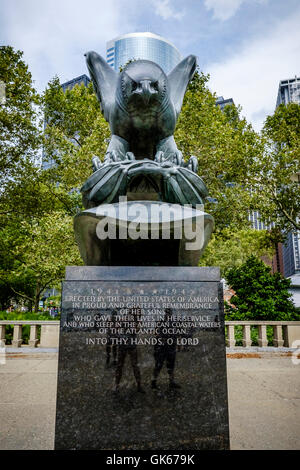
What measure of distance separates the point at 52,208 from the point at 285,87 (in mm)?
36056

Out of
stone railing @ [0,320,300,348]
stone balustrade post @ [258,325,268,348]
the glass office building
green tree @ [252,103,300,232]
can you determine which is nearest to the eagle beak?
stone railing @ [0,320,300,348]

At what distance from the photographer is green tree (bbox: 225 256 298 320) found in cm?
959

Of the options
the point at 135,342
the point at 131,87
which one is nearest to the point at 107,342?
the point at 135,342

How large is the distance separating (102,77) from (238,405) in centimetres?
458

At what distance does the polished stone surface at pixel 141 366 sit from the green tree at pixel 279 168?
512 inches

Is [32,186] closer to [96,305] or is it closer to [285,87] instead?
[96,305]

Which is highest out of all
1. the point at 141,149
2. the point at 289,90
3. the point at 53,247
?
the point at 289,90

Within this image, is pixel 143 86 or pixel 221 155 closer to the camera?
pixel 143 86

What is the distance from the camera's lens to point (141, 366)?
2.37 meters

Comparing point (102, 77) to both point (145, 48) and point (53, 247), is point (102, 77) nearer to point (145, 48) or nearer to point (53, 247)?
point (53, 247)

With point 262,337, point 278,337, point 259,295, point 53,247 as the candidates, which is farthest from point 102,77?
point 53,247

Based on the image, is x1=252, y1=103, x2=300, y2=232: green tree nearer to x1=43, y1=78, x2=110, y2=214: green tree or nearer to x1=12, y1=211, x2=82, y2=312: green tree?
x1=43, y1=78, x2=110, y2=214: green tree

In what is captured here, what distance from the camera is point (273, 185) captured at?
48.2 feet

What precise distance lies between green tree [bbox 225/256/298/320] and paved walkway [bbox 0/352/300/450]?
2930mm
